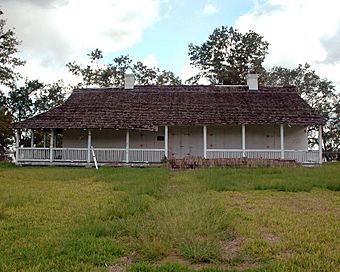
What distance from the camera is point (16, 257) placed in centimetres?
554

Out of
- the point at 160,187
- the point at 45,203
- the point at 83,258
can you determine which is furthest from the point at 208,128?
the point at 83,258

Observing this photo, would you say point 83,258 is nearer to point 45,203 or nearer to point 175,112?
point 45,203

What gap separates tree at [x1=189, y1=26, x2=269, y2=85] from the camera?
43000 mm

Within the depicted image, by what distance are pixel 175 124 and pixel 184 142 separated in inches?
99.4

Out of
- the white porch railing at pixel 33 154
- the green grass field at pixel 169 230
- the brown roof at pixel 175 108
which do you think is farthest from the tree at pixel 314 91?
the green grass field at pixel 169 230

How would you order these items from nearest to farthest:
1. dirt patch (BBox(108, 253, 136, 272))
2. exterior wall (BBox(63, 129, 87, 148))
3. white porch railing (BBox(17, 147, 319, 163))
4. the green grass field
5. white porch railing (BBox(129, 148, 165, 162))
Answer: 1. dirt patch (BBox(108, 253, 136, 272))
2. the green grass field
3. white porch railing (BBox(17, 147, 319, 163))
4. white porch railing (BBox(129, 148, 165, 162))
5. exterior wall (BBox(63, 129, 87, 148))

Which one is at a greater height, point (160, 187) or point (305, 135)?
point (305, 135)

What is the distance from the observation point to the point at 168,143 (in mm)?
27359

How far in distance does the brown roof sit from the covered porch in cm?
90

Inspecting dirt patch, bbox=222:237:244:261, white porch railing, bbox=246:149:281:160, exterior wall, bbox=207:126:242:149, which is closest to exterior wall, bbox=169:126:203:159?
exterior wall, bbox=207:126:242:149

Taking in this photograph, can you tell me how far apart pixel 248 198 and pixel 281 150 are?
14.7 metres

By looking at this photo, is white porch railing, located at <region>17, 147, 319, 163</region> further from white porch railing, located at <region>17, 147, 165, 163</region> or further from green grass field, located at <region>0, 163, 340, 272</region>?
green grass field, located at <region>0, 163, 340, 272</region>

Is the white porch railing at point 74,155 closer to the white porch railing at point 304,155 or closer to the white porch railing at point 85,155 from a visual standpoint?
the white porch railing at point 85,155

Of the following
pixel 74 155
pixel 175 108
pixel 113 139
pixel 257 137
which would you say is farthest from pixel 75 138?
pixel 257 137
